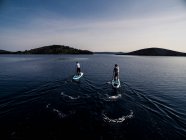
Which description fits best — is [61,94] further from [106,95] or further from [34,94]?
[106,95]

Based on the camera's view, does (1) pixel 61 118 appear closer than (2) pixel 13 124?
No

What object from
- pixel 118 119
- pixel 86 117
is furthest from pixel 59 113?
pixel 118 119

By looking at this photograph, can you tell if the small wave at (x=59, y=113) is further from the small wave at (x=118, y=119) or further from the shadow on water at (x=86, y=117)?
the small wave at (x=118, y=119)

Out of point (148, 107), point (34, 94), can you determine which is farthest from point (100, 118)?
point (34, 94)

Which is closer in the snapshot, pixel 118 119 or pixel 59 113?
pixel 118 119

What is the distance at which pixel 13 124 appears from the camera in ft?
41.0

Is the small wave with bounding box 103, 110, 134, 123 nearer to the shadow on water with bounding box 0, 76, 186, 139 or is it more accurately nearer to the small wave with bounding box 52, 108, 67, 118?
the shadow on water with bounding box 0, 76, 186, 139

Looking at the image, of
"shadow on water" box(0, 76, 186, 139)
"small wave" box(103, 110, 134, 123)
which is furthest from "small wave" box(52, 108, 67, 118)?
"small wave" box(103, 110, 134, 123)

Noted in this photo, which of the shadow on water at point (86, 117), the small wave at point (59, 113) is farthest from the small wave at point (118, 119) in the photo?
the small wave at point (59, 113)

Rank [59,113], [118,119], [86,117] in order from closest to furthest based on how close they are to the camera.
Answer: [118,119], [86,117], [59,113]

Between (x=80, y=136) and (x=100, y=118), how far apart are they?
3137mm

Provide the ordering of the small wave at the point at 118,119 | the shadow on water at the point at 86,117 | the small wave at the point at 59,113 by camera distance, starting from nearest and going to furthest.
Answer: the shadow on water at the point at 86,117, the small wave at the point at 118,119, the small wave at the point at 59,113

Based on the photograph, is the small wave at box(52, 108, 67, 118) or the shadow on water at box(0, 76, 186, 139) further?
the small wave at box(52, 108, 67, 118)

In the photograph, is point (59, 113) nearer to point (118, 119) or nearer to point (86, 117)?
point (86, 117)
